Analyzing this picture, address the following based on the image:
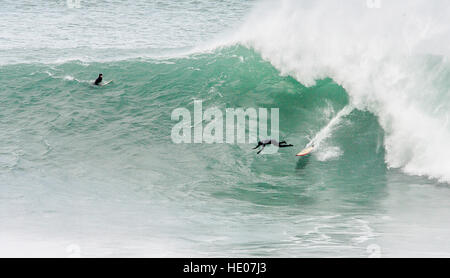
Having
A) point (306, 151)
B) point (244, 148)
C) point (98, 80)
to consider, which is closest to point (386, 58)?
point (306, 151)

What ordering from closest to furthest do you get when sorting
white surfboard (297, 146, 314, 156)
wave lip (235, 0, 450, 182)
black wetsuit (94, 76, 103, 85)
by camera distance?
white surfboard (297, 146, 314, 156)
wave lip (235, 0, 450, 182)
black wetsuit (94, 76, 103, 85)

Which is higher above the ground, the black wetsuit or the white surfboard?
the black wetsuit

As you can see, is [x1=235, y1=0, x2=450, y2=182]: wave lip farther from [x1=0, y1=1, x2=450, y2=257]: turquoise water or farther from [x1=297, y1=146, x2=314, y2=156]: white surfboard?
[x1=297, y1=146, x2=314, y2=156]: white surfboard

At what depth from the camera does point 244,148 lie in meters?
15.1

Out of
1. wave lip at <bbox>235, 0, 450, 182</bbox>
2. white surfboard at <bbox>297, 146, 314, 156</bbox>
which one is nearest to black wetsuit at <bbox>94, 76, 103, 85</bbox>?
wave lip at <bbox>235, 0, 450, 182</bbox>

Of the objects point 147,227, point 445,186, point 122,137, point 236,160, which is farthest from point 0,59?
point 445,186

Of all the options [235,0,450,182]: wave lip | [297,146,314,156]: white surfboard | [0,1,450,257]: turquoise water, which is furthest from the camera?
[235,0,450,182]: wave lip

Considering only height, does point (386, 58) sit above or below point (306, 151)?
above

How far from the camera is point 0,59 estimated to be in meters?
23.9

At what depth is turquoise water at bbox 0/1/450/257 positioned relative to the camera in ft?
33.2

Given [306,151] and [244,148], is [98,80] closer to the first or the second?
[244,148]

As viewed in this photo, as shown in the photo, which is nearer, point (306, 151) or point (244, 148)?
point (306, 151)

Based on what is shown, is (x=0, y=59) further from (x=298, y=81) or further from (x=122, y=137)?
(x=298, y=81)

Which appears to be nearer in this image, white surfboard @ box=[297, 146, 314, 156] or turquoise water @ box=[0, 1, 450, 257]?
turquoise water @ box=[0, 1, 450, 257]
